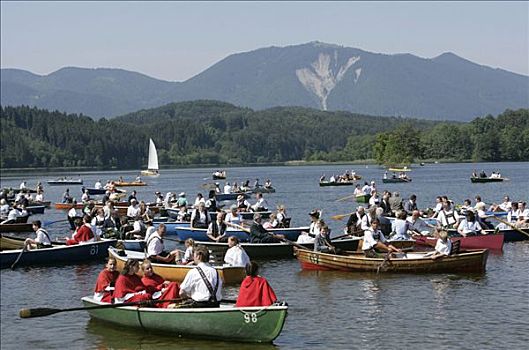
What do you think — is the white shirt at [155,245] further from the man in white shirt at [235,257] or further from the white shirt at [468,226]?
the white shirt at [468,226]

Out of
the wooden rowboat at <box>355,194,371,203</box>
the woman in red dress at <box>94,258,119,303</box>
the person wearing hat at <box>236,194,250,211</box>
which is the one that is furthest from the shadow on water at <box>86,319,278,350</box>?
the wooden rowboat at <box>355,194,371,203</box>

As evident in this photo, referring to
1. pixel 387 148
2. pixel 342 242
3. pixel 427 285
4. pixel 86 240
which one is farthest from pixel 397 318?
pixel 387 148

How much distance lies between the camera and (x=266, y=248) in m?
33.6

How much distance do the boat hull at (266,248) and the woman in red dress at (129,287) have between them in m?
12.1

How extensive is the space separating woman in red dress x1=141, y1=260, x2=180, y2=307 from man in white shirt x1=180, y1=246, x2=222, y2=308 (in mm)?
647

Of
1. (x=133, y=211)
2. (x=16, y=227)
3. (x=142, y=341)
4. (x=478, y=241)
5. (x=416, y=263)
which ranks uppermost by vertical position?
(x=133, y=211)

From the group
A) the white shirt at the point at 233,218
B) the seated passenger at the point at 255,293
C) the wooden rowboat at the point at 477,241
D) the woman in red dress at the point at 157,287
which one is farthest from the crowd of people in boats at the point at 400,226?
the seated passenger at the point at 255,293

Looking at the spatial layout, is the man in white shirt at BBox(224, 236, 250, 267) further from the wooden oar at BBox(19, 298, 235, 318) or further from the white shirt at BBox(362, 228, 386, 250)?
the wooden oar at BBox(19, 298, 235, 318)

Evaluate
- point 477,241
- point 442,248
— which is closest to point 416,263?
point 442,248

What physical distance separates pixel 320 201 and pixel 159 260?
5036 centimetres

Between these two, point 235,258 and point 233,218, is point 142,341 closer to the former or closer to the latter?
point 235,258

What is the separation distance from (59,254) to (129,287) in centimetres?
1261

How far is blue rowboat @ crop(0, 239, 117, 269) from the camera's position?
32031 mm

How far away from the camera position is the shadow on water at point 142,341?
65.1 ft
